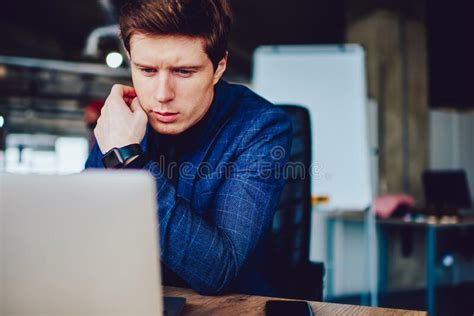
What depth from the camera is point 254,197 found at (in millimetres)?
1239

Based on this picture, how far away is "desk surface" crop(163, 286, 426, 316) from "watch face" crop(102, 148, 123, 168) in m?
0.33

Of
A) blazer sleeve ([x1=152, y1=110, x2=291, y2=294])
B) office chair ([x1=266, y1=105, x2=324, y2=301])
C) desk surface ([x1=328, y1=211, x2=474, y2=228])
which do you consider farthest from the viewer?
desk surface ([x1=328, y1=211, x2=474, y2=228])

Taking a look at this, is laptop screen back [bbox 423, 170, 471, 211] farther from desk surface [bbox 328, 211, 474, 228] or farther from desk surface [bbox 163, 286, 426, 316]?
desk surface [bbox 163, 286, 426, 316]

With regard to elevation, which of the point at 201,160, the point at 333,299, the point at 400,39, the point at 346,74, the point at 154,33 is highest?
the point at 400,39

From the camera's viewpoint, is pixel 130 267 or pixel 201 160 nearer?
pixel 130 267

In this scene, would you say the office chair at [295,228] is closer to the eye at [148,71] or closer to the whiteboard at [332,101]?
the eye at [148,71]

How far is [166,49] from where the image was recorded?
126 cm

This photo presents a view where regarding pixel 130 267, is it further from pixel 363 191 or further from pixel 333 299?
pixel 333 299

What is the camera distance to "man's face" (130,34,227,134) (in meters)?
1.27

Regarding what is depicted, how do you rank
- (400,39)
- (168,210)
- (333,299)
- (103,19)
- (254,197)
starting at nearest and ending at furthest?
(168,210), (254,197), (333,299), (400,39), (103,19)

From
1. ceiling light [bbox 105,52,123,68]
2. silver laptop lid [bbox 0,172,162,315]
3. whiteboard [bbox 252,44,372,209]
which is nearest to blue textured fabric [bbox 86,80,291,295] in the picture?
silver laptop lid [bbox 0,172,162,315]

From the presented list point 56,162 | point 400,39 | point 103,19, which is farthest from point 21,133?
point 400,39

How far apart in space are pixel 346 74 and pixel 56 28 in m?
7.78

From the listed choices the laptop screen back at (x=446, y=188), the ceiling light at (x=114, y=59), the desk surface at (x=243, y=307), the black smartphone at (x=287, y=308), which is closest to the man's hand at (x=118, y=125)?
the desk surface at (x=243, y=307)
